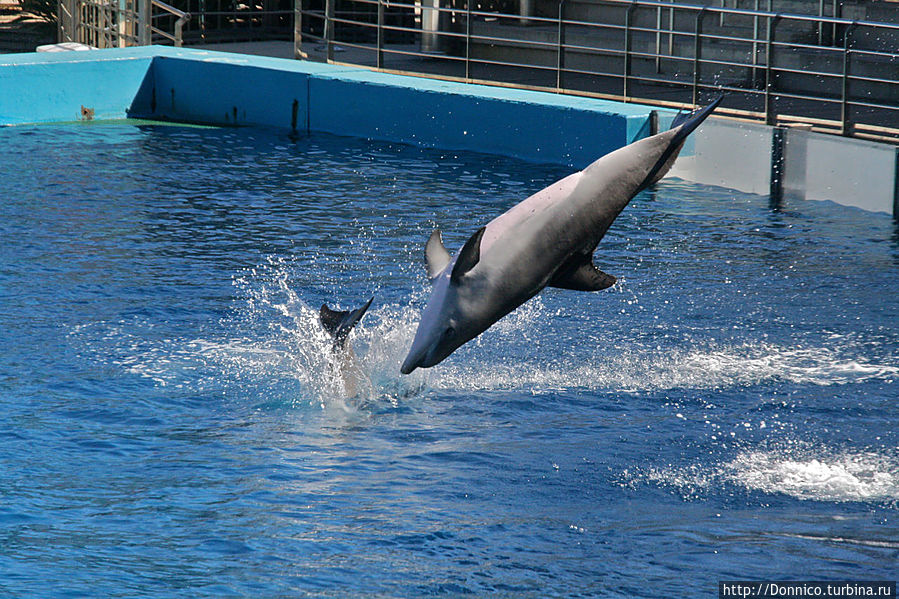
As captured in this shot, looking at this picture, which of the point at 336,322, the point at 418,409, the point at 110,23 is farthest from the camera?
the point at 110,23

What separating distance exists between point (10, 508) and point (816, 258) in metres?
7.75

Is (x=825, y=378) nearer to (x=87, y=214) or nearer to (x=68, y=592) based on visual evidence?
(x=68, y=592)

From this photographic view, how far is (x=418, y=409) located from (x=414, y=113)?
32.0 feet

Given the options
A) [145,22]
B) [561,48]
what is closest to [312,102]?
[561,48]

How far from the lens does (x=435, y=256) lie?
7.37m

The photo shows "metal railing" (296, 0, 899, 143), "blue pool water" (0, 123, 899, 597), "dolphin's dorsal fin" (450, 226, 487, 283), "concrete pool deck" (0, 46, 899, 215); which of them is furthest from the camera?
"metal railing" (296, 0, 899, 143)

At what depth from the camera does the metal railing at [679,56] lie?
51.3 feet

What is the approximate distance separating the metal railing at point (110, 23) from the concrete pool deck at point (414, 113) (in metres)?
1.85

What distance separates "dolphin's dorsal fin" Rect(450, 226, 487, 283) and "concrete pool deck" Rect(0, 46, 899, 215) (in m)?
8.31

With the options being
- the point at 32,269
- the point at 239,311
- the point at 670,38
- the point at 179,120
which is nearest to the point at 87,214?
the point at 32,269

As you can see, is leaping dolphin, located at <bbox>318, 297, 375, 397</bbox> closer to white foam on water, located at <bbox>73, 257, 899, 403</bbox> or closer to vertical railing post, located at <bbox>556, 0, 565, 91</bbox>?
white foam on water, located at <bbox>73, 257, 899, 403</bbox>

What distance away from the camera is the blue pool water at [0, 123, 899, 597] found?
20.7ft

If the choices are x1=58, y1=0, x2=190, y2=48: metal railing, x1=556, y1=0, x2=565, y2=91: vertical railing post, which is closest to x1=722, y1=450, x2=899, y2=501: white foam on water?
x1=556, y1=0, x2=565, y2=91: vertical railing post

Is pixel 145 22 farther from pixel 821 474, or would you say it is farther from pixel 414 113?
pixel 821 474
